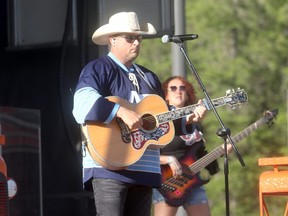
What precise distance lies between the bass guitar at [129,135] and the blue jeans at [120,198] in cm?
10

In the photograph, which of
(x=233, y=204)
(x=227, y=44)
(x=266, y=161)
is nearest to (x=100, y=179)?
(x=266, y=161)

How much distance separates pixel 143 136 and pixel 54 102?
2.45 meters

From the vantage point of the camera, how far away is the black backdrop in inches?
303

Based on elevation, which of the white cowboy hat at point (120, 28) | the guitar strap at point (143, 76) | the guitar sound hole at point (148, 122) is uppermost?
the white cowboy hat at point (120, 28)

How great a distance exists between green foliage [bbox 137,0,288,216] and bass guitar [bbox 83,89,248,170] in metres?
8.98

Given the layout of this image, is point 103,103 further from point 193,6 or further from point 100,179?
point 193,6

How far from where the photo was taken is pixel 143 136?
5477 mm

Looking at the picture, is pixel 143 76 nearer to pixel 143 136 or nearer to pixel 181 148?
pixel 143 136

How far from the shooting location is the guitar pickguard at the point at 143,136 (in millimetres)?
5430

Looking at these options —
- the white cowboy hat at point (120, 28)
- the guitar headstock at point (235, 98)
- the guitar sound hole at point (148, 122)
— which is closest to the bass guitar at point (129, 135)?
the guitar sound hole at point (148, 122)

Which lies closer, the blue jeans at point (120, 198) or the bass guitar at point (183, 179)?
the blue jeans at point (120, 198)

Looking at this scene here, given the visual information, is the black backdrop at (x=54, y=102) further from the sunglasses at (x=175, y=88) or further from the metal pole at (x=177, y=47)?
the sunglasses at (x=175, y=88)

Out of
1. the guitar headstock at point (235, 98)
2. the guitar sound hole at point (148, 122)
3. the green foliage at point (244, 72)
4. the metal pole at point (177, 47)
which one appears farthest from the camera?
the green foliage at point (244, 72)

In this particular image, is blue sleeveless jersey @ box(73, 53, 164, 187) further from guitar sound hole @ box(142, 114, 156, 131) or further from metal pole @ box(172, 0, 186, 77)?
metal pole @ box(172, 0, 186, 77)
